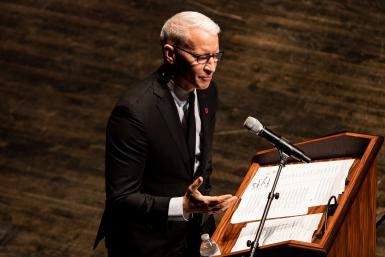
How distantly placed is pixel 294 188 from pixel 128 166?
2.16ft

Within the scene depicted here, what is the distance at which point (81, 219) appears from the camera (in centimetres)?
477

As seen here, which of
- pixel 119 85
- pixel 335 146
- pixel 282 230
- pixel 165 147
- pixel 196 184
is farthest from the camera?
pixel 119 85

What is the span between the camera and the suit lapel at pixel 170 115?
9.55 ft

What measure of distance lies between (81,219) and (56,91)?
1.55m

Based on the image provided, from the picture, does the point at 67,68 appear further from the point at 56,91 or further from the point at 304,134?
the point at 304,134

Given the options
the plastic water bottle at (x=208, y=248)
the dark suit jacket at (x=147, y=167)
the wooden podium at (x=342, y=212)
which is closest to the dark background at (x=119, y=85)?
the dark suit jacket at (x=147, y=167)

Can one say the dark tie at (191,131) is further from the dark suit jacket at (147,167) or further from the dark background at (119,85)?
the dark background at (119,85)

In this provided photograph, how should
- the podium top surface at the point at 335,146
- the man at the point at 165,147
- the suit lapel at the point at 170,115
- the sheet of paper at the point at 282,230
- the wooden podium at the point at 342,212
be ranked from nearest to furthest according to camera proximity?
the wooden podium at the point at 342,212 < the sheet of paper at the point at 282,230 < the man at the point at 165,147 < the suit lapel at the point at 170,115 < the podium top surface at the point at 335,146

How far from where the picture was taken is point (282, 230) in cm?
270

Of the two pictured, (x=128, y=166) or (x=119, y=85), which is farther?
(x=119, y=85)

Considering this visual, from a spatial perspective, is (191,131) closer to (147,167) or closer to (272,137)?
(147,167)

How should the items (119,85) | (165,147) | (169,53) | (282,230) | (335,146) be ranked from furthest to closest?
(119,85) → (335,146) → (165,147) → (169,53) → (282,230)

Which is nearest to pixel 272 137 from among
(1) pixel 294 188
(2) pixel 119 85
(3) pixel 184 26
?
(1) pixel 294 188

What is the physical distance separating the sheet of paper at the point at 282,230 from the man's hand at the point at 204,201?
0.16 m
